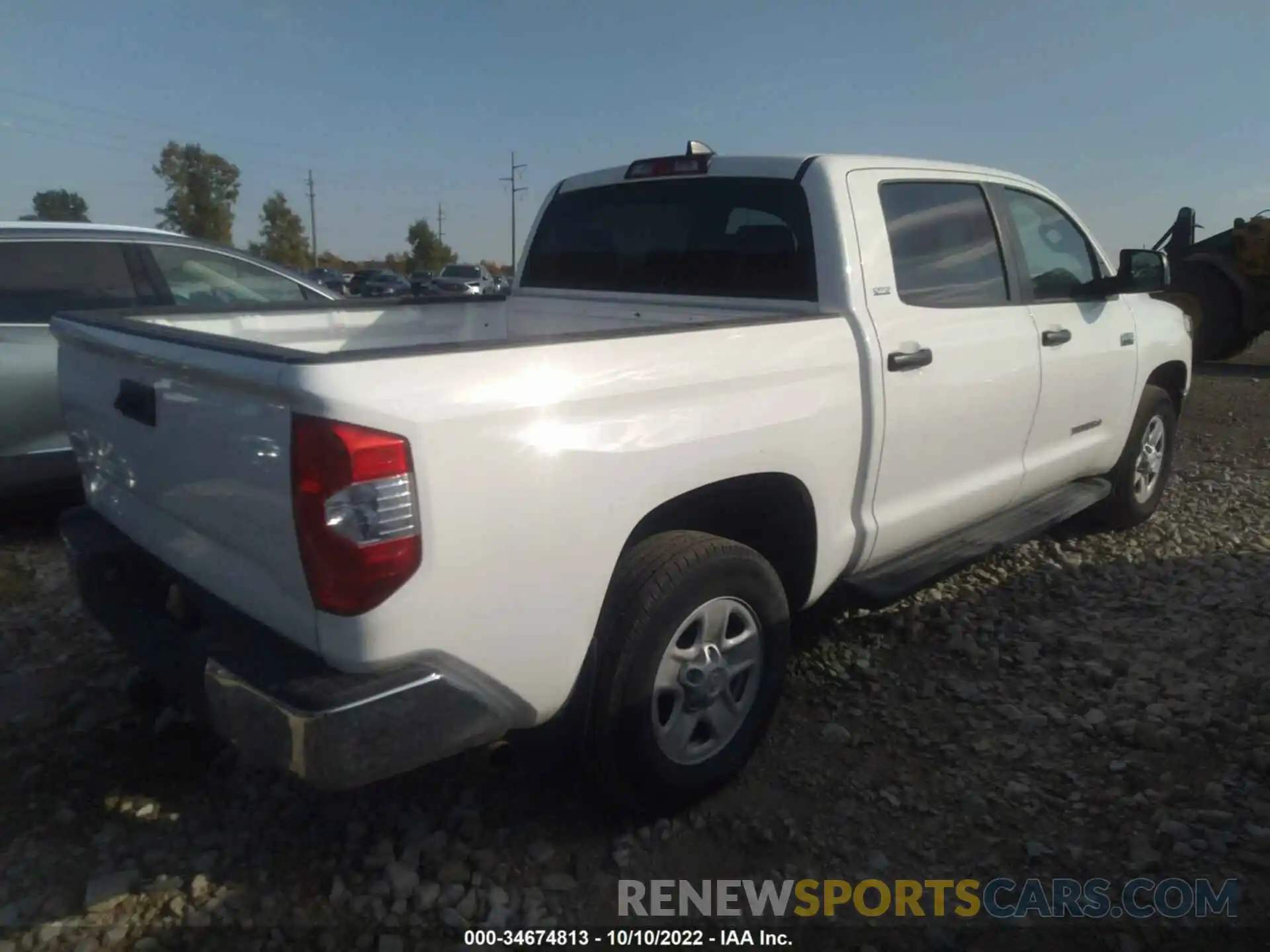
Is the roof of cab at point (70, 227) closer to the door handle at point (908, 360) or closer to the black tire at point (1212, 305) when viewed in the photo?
the door handle at point (908, 360)

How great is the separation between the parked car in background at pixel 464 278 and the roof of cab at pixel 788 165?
2640 cm

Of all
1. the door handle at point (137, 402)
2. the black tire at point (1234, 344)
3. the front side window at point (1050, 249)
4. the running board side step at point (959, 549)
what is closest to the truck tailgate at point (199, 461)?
the door handle at point (137, 402)

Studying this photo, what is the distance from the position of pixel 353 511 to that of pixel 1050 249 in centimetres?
365

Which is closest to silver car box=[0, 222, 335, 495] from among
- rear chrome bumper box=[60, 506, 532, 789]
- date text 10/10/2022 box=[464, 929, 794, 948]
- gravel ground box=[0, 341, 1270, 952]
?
gravel ground box=[0, 341, 1270, 952]

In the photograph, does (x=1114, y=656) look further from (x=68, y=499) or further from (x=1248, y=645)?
(x=68, y=499)

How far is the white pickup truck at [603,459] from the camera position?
6.43ft

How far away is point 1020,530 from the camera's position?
3.91 metres

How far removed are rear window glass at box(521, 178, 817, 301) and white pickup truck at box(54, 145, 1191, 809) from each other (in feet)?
0.04

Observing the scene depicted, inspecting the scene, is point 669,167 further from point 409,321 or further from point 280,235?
point 280,235

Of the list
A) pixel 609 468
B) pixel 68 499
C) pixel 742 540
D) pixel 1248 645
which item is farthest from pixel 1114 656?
pixel 68 499

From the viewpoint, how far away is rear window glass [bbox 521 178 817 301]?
131 inches

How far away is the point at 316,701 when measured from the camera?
191cm

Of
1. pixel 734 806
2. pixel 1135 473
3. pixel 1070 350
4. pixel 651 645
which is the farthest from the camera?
pixel 1135 473

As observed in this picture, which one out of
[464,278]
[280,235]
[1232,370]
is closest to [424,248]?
[280,235]
